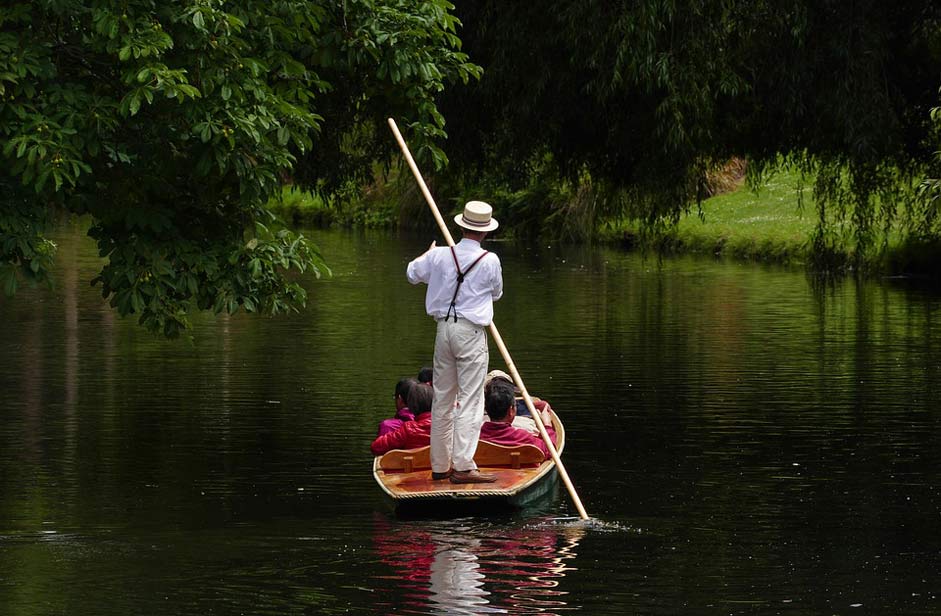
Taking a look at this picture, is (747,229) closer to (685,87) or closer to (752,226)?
(752,226)

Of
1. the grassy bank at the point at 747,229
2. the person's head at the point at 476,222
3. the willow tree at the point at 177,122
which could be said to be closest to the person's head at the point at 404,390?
the person's head at the point at 476,222

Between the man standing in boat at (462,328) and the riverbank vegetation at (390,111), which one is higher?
the riverbank vegetation at (390,111)

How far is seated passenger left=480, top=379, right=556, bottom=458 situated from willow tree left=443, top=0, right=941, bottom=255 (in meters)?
4.10

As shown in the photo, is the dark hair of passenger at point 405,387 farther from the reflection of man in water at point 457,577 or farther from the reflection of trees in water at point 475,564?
the reflection of man in water at point 457,577

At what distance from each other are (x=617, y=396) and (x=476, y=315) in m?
7.00

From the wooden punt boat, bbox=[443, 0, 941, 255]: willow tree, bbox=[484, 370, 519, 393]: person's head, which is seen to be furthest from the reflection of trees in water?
bbox=[443, 0, 941, 255]: willow tree

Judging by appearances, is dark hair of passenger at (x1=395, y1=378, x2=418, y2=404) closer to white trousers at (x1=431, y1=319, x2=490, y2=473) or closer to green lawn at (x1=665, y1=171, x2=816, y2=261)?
white trousers at (x1=431, y1=319, x2=490, y2=473)

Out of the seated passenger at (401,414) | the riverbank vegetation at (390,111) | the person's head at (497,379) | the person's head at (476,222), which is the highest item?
the riverbank vegetation at (390,111)

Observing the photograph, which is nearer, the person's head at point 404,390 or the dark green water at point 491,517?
the dark green water at point 491,517

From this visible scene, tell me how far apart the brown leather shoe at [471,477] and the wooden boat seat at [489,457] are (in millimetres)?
440

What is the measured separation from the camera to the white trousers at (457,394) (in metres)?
12.6

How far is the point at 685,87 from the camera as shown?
1694 centimetres

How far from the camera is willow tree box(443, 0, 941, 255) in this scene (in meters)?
17.0

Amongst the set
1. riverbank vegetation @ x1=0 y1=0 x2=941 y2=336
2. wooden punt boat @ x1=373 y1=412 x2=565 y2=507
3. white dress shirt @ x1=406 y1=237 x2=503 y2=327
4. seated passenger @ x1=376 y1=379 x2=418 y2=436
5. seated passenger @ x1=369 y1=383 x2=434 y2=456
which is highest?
riverbank vegetation @ x1=0 y1=0 x2=941 y2=336
